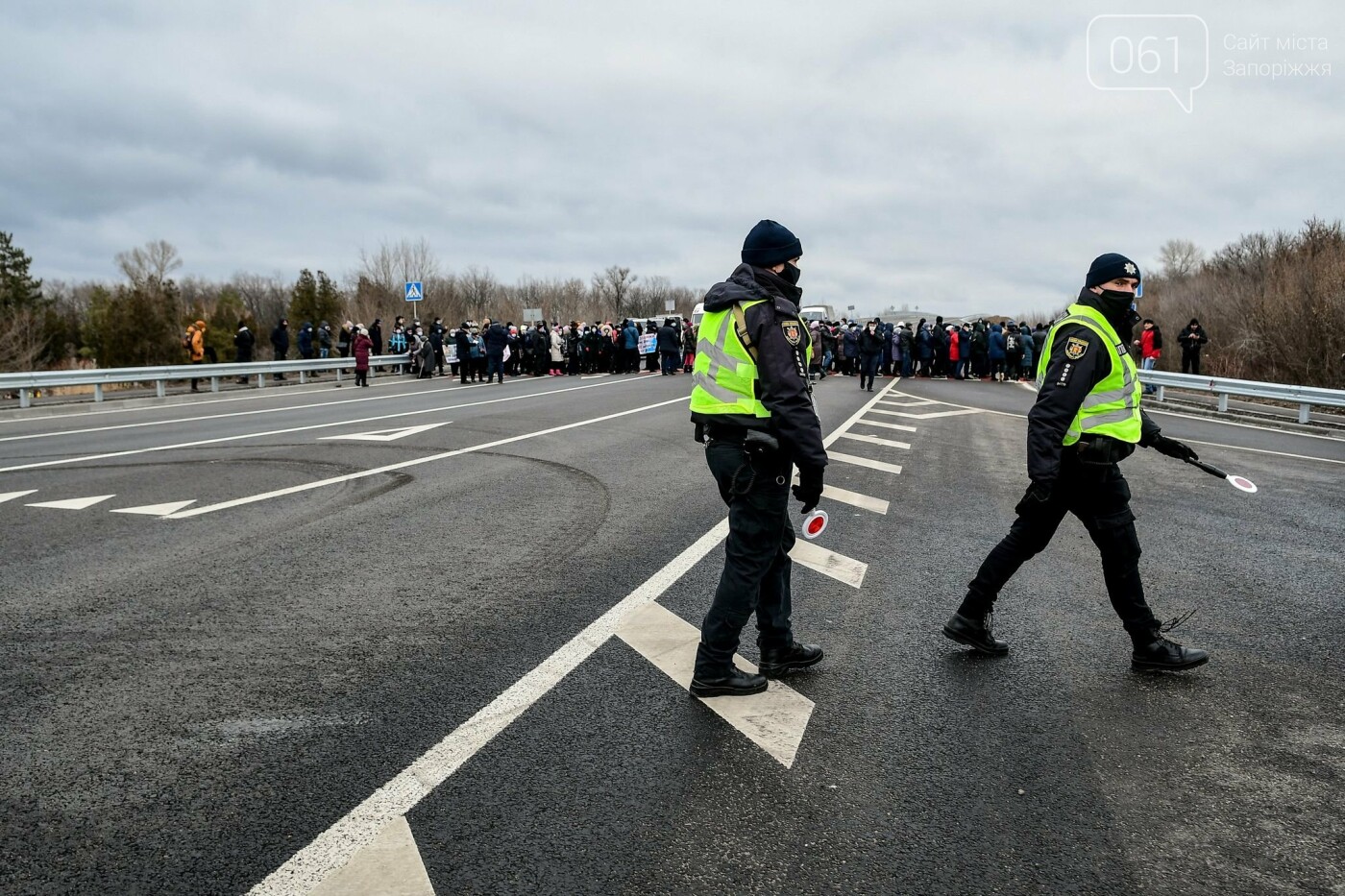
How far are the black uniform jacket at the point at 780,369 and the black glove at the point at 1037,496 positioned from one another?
112cm

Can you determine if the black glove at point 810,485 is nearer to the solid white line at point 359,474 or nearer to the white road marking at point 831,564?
the white road marking at point 831,564

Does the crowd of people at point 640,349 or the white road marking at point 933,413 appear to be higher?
the crowd of people at point 640,349

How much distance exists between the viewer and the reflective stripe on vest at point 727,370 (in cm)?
417

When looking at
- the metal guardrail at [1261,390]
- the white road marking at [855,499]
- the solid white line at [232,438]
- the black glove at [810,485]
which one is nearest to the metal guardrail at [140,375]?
the solid white line at [232,438]

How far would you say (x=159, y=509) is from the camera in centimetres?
804

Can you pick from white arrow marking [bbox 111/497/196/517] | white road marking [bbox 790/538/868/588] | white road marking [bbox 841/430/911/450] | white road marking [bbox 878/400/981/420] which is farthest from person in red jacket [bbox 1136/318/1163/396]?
white arrow marking [bbox 111/497/196/517]

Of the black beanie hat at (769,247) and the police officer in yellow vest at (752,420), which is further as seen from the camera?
the black beanie hat at (769,247)

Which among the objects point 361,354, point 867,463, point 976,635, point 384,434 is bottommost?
point 976,635

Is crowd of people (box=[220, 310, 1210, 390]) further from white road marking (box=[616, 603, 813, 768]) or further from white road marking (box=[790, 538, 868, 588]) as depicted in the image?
white road marking (box=[616, 603, 813, 768])

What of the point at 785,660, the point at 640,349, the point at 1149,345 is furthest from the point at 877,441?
the point at 640,349

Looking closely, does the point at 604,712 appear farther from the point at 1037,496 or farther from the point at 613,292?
the point at 613,292

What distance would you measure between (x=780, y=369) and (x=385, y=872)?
2.37 metres

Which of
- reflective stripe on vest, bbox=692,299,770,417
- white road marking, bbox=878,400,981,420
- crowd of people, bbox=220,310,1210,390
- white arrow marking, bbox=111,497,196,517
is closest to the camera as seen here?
reflective stripe on vest, bbox=692,299,770,417

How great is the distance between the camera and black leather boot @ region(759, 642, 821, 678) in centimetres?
449
